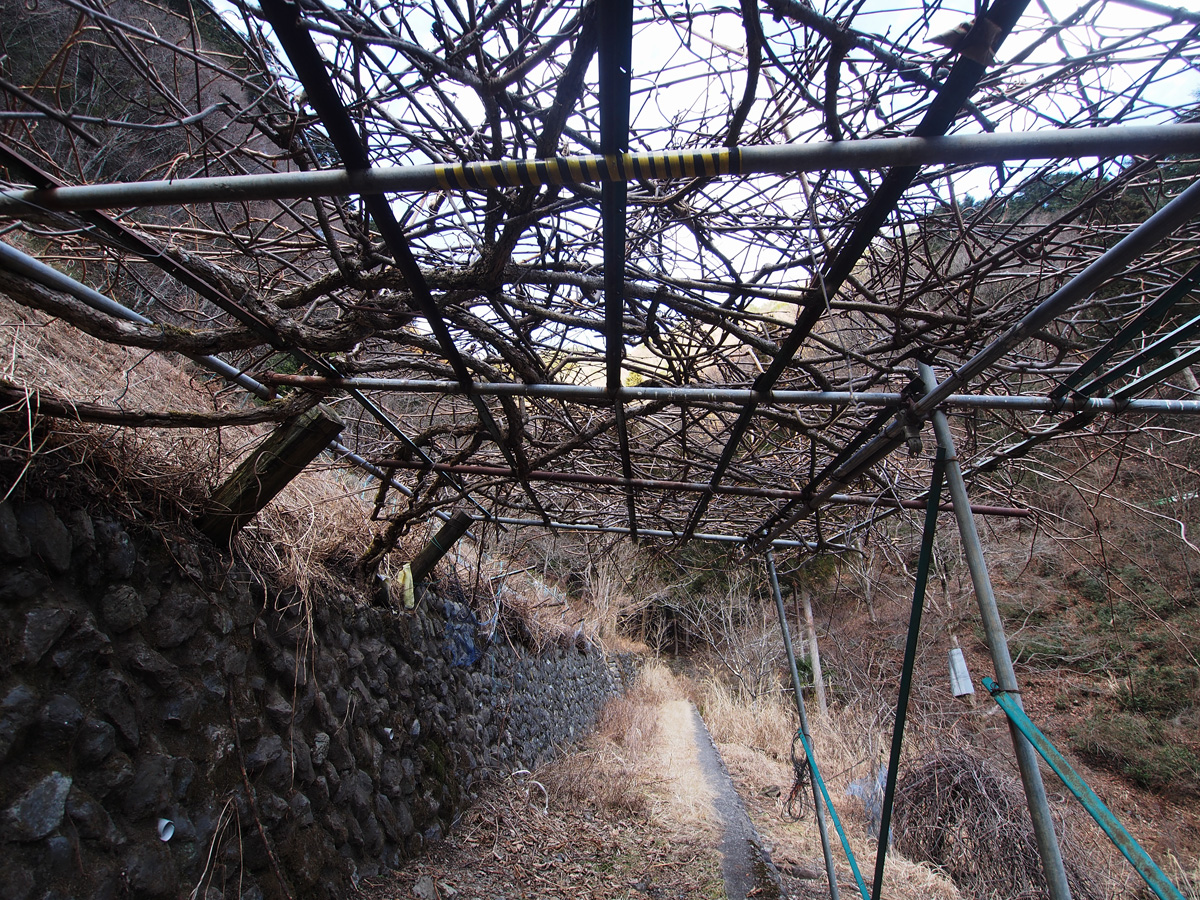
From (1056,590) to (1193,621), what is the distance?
266 centimetres

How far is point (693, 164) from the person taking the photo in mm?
990

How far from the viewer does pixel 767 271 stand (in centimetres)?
166

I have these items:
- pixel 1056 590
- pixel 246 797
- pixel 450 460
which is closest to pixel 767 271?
pixel 450 460

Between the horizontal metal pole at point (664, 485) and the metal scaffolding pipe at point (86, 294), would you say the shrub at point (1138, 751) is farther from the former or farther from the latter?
the metal scaffolding pipe at point (86, 294)

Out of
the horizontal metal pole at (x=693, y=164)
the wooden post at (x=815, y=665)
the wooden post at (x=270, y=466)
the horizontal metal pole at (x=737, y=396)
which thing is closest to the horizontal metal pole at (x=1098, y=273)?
the horizontal metal pole at (x=693, y=164)

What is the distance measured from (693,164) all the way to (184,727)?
236cm

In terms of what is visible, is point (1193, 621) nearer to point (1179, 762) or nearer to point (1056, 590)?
point (1179, 762)

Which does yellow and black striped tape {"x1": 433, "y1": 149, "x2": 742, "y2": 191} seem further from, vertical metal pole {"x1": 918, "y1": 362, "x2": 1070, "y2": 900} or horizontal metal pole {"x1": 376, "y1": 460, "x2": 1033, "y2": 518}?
horizontal metal pole {"x1": 376, "y1": 460, "x2": 1033, "y2": 518}

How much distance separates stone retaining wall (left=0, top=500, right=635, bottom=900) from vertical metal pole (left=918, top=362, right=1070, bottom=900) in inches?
91.3

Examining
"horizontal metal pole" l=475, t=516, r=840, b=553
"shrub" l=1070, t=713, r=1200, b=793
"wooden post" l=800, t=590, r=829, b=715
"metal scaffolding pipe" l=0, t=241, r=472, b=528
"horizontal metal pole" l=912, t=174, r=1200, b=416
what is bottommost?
"shrub" l=1070, t=713, r=1200, b=793

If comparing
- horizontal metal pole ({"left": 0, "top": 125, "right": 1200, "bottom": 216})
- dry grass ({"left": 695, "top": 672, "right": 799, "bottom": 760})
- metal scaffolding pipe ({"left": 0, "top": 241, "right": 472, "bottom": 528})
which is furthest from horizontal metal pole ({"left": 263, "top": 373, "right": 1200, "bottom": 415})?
dry grass ({"left": 695, "top": 672, "right": 799, "bottom": 760})

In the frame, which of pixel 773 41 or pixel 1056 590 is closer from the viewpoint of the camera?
pixel 773 41

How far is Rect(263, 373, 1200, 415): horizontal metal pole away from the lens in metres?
1.72

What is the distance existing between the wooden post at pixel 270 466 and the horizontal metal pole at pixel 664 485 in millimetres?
603
